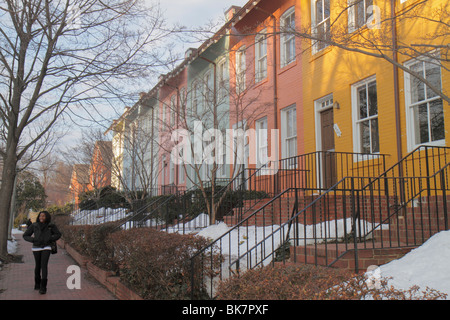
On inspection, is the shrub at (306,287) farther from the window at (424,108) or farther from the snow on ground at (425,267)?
the window at (424,108)

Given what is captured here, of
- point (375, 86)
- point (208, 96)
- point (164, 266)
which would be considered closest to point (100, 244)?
point (164, 266)

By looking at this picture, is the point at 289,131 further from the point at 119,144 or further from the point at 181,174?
the point at 119,144

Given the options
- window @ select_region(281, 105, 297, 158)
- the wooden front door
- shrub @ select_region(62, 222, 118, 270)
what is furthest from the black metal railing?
shrub @ select_region(62, 222, 118, 270)

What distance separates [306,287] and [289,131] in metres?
9.41

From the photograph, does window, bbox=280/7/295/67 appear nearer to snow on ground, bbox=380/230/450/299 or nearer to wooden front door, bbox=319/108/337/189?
wooden front door, bbox=319/108/337/189

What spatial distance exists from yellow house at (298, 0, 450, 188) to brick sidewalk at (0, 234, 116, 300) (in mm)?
5893

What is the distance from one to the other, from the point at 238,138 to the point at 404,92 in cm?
595

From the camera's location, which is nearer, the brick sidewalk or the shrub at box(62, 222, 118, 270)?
the brick sidewalk

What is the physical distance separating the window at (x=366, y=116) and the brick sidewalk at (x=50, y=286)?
623 centimetres

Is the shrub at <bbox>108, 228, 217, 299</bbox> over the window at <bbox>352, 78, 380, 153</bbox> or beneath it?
beneath

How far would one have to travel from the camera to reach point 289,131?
42.0ft

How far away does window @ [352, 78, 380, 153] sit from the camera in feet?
31.5

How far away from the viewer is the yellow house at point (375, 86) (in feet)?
25.6
